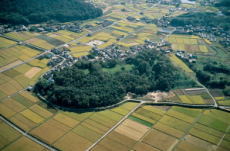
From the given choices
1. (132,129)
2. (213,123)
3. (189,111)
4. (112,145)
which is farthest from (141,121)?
(213,123)

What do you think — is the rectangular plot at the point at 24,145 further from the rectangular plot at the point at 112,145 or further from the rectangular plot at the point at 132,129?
the rectangular plot at the point at 132,129

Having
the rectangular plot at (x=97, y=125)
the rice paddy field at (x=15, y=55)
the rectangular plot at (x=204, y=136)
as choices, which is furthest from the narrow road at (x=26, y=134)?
the rectangular plot at (x=204, y=136)

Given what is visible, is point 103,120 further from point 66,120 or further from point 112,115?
point 66,120

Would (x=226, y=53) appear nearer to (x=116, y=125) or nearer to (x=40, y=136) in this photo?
(x=116, y=125)

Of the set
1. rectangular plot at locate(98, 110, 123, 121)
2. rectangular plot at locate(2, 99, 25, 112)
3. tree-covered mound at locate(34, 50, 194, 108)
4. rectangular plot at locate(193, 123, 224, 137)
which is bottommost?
rectangular plot at locate(193, 123, 224, 137)

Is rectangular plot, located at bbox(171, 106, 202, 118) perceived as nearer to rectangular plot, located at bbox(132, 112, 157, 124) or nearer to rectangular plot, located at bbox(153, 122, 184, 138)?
rectangular plot, located at bbox(153, 122, 184, 138)

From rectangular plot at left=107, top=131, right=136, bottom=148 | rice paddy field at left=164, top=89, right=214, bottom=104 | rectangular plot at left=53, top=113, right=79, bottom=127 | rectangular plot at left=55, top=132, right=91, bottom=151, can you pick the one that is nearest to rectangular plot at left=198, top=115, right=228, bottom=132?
rice paddy field at left=164, top=89, right=214, bottom=104
